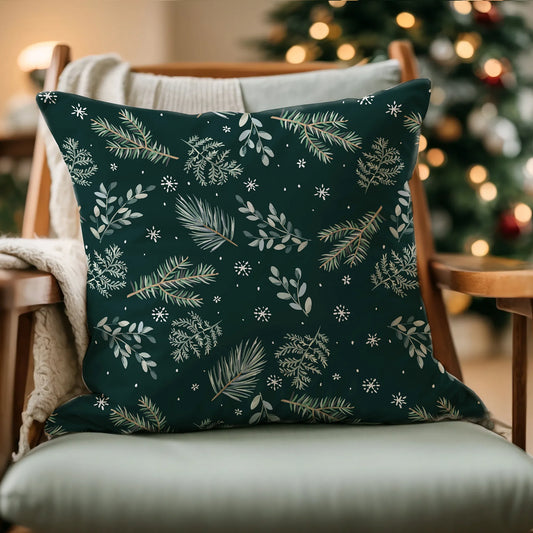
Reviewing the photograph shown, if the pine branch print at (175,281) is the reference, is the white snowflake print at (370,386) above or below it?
below

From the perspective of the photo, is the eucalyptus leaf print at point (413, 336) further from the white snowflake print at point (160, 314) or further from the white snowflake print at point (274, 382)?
the white snowflake print at point (160, 314)

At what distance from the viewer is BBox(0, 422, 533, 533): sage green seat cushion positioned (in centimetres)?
50

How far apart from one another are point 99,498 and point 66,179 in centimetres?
55

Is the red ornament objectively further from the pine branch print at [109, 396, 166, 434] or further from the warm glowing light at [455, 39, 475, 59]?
the pine branch print at [109, 396, 166, 434]

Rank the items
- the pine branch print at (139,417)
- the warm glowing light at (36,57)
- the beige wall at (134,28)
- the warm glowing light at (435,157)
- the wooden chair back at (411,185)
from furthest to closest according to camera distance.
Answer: the beige wall at (134,28)
the warm glowing light at (36,57)
the warm glowing light at (435,157)
the wooden chair back at (411,185)
the pine branch print at (139,417)

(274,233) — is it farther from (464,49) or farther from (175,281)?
(464,49)

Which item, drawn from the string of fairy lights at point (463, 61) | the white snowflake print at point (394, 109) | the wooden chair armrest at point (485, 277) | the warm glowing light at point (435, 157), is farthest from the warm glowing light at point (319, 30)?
the white snowflake print at point (394, 109)

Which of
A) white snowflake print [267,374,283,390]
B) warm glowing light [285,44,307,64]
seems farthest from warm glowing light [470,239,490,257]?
white snowflake print [267,374,283,390]

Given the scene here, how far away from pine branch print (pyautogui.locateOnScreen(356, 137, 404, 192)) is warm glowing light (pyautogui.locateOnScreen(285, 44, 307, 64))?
1.39m

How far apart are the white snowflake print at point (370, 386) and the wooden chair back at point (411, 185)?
0.20 metres

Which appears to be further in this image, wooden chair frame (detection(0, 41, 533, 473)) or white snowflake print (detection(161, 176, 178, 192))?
white snowflake print (detection(161, 176, 178, 192))

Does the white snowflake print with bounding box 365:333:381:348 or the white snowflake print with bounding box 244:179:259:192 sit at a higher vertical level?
the white snowflake print with bounding box 244:179:259:192

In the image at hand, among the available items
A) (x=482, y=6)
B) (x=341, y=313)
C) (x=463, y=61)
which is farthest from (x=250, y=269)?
(x=482, y=6)

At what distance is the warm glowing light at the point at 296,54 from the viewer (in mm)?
1979
